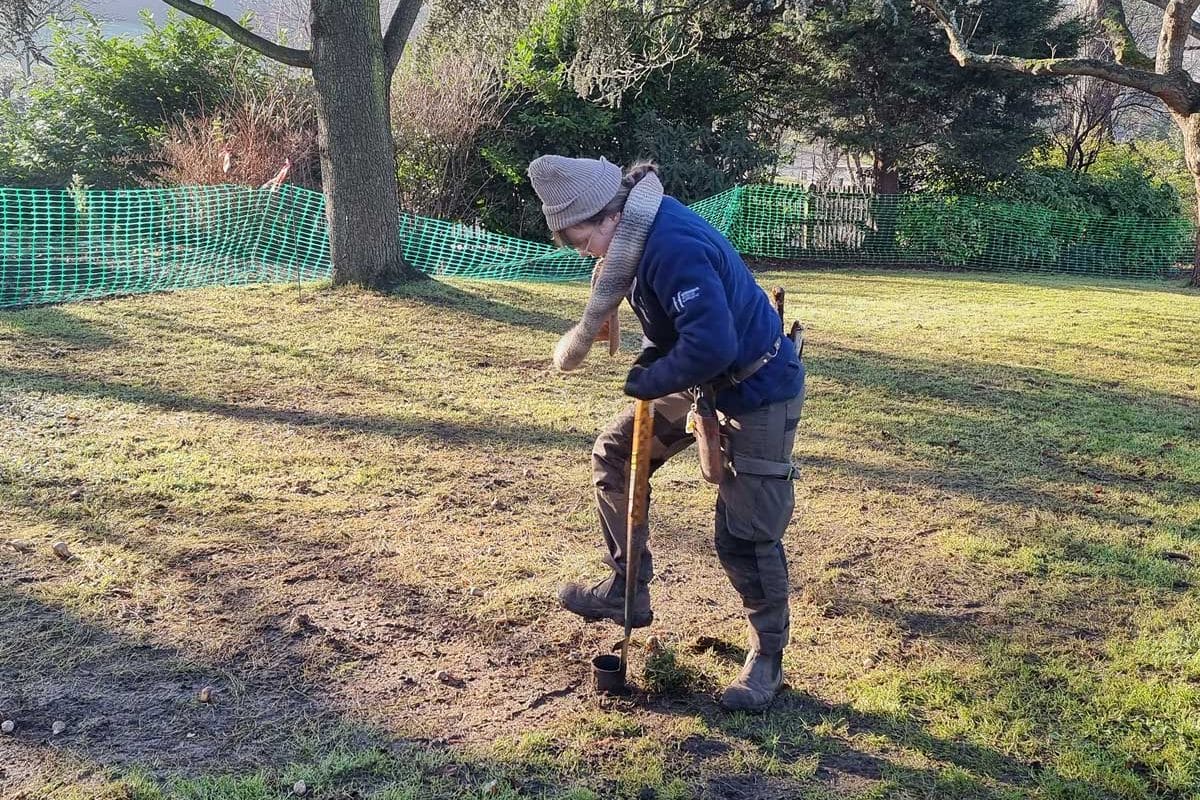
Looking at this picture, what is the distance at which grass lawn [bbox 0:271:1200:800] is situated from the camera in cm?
271

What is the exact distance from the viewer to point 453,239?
13.2 metres

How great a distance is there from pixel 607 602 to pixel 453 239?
10.5 meters

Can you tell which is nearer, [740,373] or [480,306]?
[740,373]

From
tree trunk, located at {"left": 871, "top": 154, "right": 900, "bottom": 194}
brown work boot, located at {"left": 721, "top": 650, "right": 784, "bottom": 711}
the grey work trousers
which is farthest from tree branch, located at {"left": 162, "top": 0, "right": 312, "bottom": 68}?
tree trunk, located at {"left": 871, "top": 154, "right": 900, "bottom": 194}

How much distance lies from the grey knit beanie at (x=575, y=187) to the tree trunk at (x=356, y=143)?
6.92 metres

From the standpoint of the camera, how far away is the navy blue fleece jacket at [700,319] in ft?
8.35

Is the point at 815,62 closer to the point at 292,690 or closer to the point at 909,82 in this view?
the point at 909,82

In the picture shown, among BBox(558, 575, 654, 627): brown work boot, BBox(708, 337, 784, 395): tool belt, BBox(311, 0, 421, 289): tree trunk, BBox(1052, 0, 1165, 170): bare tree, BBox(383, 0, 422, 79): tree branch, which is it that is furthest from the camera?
BBox(1052, 0, 1165, 170): bare tree

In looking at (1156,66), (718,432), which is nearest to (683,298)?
(718,432)

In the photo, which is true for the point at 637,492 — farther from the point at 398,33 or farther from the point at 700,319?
the point at 398,33

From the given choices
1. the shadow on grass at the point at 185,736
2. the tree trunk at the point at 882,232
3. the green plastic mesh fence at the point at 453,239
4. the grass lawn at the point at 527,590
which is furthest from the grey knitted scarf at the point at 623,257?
the tree trunk at the point at 882,232

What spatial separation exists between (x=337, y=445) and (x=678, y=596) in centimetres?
244

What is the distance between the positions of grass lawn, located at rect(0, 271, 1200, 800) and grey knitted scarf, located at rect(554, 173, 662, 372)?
3.80 feet

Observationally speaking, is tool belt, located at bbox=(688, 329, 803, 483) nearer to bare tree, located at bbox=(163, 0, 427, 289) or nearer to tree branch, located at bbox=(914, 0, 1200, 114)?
bare tree, located at bbox=(163, 0, 427, 289)
